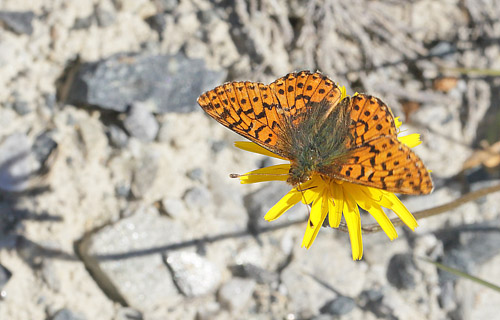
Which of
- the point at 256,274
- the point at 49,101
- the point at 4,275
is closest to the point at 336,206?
the point at 256,274

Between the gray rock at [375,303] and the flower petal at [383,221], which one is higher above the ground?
the flower petal at [383,221]

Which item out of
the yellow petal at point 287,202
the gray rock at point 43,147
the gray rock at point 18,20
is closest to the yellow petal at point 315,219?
the yellow petal at point 287,202

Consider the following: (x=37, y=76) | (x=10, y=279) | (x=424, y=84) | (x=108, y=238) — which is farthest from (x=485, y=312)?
(x=37, y=76)

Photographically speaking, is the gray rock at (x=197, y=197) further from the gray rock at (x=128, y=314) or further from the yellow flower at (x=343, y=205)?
the yellow flower at (x=343, y=205)

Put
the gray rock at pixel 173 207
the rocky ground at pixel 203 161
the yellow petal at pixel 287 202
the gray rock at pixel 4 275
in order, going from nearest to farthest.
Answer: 1. the yellow petal at pixel 287 202
2. the gray rock at pixel 4 275
3. the rocky ground at pixel 203 161
4. the gray rock at pixel 173 207

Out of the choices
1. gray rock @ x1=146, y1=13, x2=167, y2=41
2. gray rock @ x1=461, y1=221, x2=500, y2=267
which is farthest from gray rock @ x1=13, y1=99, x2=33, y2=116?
gray rock @ x1=461, y1=221, x2=500, y2=267
